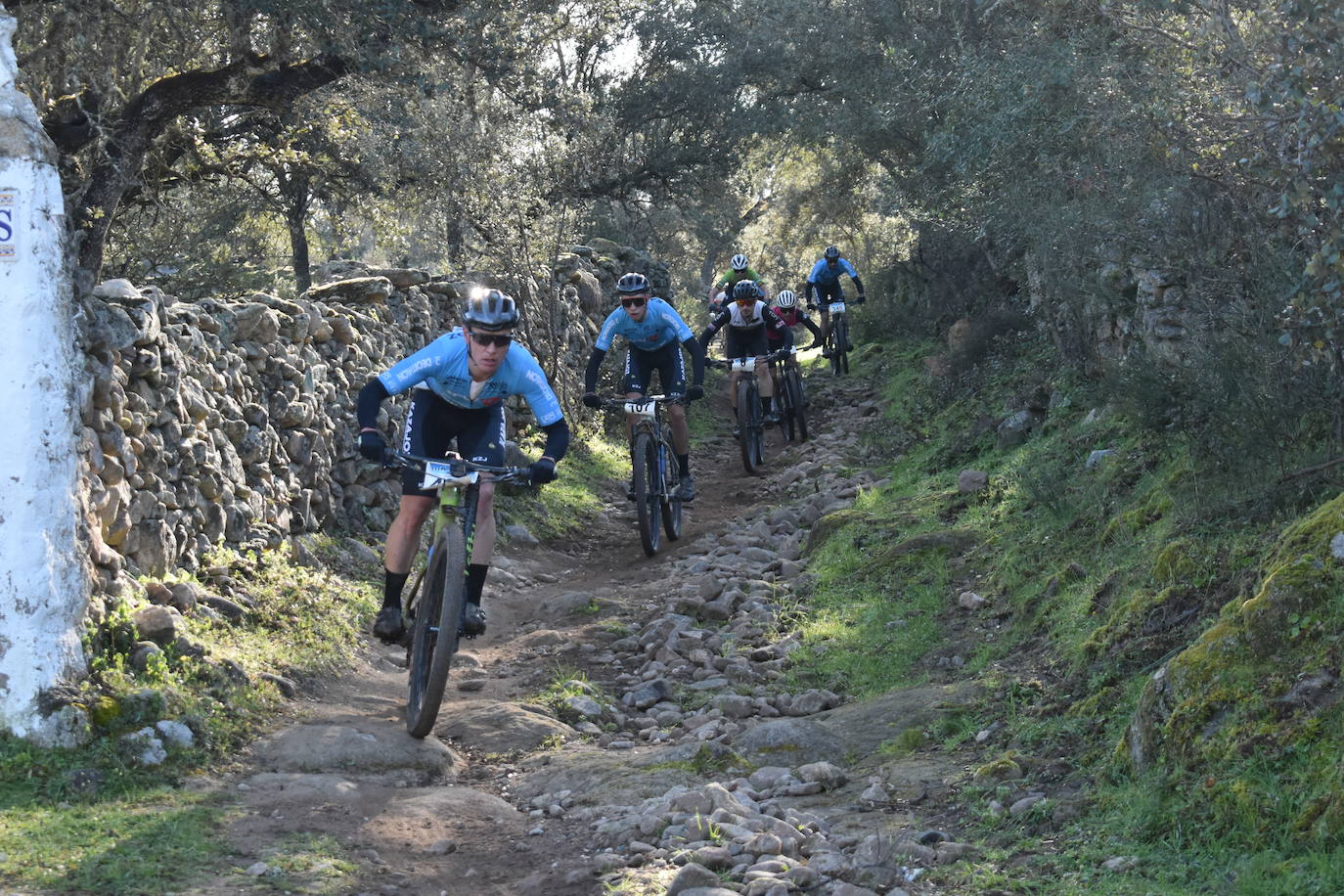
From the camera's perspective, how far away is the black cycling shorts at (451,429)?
7.09 meters

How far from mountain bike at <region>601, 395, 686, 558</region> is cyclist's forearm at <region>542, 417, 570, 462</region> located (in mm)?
3415

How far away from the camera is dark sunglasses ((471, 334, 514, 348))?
22.0 feet

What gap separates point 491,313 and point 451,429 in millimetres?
941

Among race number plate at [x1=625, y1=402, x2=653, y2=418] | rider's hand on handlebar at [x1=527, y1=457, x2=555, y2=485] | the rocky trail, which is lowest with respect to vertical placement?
the rocky trail

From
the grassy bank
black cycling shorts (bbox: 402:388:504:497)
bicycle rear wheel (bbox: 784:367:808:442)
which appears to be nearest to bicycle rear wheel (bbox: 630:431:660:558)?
the grassy bank

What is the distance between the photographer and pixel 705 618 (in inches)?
345

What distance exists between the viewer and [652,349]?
11.6m

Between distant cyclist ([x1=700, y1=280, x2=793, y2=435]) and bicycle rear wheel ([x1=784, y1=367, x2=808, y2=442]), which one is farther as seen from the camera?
bicycle rear wheel ([x1=784, y1=367, x2=808, y2=442])

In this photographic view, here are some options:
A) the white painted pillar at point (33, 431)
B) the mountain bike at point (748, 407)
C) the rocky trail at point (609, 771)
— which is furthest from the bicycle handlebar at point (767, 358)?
the white painted pillar at point (33, 431)

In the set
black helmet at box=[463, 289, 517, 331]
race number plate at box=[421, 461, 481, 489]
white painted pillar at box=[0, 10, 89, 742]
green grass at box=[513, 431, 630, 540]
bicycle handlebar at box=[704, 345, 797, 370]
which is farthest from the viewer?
bicycle handlebar at box=[704, 345, 797, 370]

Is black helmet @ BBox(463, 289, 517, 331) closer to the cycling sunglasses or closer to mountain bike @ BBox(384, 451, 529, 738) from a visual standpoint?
the cycling sunglasses

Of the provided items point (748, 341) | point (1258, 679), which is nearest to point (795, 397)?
point (748, 341)

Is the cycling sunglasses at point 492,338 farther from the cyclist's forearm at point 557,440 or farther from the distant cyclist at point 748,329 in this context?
the distant cyclist at point 748,329

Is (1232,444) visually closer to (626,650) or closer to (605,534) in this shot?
(626,650)
